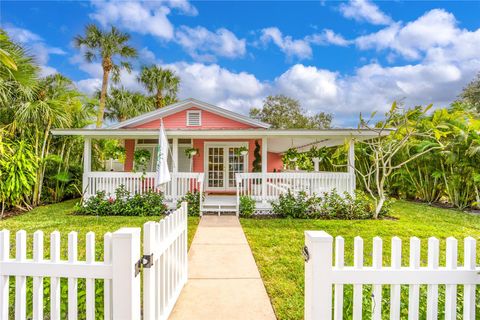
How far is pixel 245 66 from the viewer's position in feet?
79.6

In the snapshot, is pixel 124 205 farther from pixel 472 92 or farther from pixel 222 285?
pixel 472 92

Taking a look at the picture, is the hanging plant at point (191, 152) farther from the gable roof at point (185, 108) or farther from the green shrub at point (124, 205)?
the green shrub at point (124, 205)

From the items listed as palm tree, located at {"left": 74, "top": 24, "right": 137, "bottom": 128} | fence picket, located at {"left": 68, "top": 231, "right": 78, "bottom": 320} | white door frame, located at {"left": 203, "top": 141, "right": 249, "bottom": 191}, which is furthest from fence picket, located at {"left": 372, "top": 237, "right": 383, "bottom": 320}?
palm tree, located at {"left": 74, "top": 24, "right": 137, "bottom": 128}


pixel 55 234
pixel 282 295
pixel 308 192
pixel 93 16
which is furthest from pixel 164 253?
pixel 93 16

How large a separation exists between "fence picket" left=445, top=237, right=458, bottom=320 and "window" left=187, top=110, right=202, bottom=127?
1198 centimetres

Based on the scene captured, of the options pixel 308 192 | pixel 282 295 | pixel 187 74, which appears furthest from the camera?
pixel 187 74

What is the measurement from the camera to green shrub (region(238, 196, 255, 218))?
920 cm

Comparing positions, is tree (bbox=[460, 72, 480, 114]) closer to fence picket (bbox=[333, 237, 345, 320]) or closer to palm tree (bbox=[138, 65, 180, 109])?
palm tree (bbox=[138, 65, 180, 109])

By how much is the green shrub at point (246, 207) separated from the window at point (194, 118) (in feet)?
17.7

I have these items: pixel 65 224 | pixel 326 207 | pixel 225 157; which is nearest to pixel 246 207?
pixel 326 207

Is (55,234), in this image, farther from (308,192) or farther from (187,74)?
(187,74)

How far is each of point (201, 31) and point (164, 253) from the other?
16.8 m

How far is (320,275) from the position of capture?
6.22ft

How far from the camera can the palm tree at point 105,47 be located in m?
17.5
